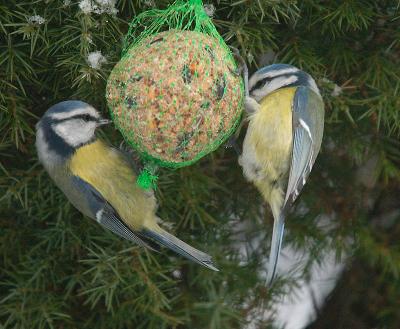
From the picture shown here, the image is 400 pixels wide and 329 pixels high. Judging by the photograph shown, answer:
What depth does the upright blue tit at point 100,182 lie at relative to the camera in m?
1.59

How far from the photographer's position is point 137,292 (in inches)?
71.9

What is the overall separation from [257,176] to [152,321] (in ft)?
1.51

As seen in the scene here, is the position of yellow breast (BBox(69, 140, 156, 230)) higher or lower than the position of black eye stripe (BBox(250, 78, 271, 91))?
lower

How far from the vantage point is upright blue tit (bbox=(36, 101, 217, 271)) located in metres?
1.59

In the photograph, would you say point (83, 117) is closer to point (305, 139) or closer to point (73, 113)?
point (73, 113)

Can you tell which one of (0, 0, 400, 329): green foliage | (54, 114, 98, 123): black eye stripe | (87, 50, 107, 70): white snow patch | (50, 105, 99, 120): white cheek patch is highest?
(87, 50, 107, 70): white snow patch

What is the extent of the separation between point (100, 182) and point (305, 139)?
0.49 meters

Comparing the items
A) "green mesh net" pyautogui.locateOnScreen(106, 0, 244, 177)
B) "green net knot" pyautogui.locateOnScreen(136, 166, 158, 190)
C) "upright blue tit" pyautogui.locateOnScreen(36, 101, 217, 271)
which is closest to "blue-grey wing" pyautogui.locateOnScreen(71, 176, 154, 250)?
"upright blue tit" pyautogui.locateOnScreen(36, 101, 217, 271)

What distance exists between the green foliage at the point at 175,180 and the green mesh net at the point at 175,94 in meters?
0.16

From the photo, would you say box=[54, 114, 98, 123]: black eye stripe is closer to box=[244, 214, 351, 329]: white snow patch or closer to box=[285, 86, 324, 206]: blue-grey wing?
box=[285, 86, 324, 206]: blue-grey wing

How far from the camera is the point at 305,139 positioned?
5.50 feet

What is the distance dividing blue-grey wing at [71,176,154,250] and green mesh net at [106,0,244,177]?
27 centimetres

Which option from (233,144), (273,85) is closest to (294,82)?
(273,85)

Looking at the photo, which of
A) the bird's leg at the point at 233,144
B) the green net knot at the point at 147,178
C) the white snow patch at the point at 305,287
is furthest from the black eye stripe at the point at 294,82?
the white snow patch at the point at 305,287
